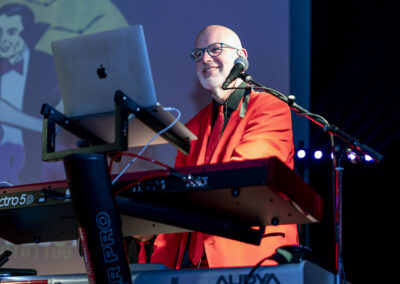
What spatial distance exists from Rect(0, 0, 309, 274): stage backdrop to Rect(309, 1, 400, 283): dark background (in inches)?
8.1

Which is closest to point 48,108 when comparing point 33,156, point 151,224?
point 151,224

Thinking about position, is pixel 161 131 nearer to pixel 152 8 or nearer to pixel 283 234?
pixel 283 234

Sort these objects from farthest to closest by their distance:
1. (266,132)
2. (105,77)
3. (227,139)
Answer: (227,139) → (266,132) → (105,77)

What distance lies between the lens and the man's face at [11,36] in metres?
3.62

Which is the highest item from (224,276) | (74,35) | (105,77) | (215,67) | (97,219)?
(74,35)

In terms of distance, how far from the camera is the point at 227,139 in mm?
2186

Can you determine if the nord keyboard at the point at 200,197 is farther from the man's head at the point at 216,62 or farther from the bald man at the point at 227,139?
the man's head at the point at 216,62

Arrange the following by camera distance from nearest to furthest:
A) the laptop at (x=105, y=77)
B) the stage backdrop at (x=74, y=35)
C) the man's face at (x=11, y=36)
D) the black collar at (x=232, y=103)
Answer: the laptop at (x=105, y=77) < the black collar at (x=232, y=103) < the stage backdrop at (x=74, y=35) < the man's face at (x=11, y=36)

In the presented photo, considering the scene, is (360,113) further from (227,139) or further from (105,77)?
(105,77)

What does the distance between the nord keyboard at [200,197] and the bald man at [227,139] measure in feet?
0.91

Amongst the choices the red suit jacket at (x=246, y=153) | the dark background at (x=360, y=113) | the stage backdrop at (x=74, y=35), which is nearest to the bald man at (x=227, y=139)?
the red suit jacket at (x=246, y=153)

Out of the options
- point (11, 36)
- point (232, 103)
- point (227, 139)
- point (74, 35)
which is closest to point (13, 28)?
point (11, 36)

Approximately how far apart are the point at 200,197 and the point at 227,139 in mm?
776

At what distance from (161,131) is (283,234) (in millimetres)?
687
